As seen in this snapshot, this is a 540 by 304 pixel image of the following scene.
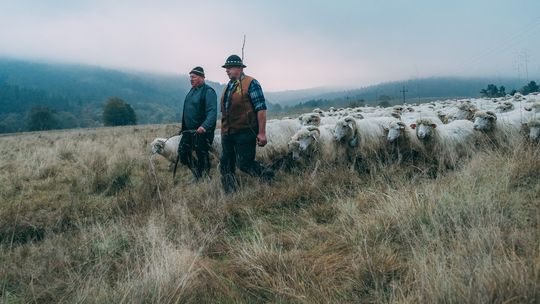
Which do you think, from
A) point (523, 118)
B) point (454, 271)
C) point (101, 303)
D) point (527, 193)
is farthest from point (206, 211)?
point (523, 118)

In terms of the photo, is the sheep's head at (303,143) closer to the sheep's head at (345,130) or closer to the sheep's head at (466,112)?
the sheep's head at (345,130)

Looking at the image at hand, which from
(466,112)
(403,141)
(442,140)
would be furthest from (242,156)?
(466,112)

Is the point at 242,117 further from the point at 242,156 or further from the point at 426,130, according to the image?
the point at 426,130

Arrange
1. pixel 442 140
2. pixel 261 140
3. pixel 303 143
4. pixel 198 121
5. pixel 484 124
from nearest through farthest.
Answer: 1. pixel 261 140
2. pixel 198 121
3. pixel 442 140
4. pixel 303 143
5. pixel 484 124

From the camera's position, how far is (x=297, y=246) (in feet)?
11.8

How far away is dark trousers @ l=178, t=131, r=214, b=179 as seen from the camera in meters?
7.76

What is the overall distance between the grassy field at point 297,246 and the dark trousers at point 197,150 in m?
1.82

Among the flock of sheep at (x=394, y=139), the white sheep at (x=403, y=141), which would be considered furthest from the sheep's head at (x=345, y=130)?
the white sheep at (x=403, y=141)

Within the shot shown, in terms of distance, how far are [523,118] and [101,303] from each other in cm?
919

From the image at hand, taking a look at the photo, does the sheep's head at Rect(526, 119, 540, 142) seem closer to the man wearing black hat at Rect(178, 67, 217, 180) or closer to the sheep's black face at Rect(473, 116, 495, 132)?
the sheep's black face at Rect(473, 116, 495, 132)

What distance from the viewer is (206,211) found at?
4906mm

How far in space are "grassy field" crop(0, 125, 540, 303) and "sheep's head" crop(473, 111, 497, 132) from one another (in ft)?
9.37

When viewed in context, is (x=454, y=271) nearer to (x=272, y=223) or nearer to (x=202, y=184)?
(x=272, y=223)

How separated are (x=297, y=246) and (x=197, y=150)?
4668 mm
